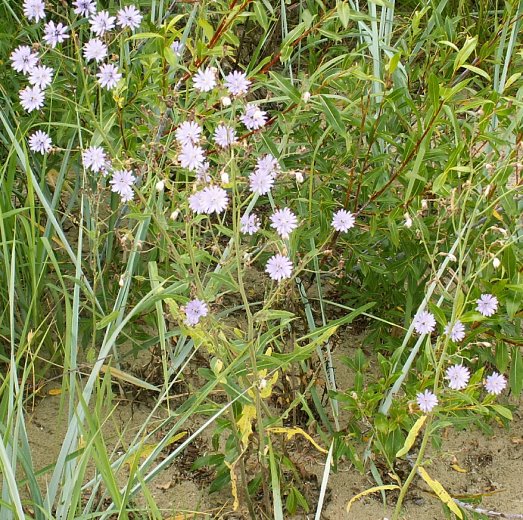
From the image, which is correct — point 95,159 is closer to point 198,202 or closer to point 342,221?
point 198,202

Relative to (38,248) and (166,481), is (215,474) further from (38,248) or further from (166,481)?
(38,248)

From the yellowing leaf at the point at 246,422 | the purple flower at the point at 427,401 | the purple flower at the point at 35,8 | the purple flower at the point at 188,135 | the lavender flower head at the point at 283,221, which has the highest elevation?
the purple flower at the point at 35,8

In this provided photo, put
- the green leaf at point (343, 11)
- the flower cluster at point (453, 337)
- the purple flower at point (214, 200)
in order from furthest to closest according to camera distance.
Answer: the green leaf at point (343, 11)
the flower cluster at point (453, 337)
the purple flower at point (214, 200)

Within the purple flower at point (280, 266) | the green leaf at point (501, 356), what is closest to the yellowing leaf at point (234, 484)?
the purple flower at point (280, 266)

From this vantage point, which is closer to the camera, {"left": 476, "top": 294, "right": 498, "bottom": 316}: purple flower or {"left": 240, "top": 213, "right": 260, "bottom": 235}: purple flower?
{"left": 240, "top": 213, "right": 260, "bottom": 235}: purple flower

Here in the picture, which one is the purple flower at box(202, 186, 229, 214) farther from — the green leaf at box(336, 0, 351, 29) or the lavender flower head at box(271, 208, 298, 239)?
the green leaf at box(336, 0, 351, 29)

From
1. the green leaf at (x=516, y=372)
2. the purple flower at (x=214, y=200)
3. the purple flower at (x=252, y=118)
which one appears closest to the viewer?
the purple flower at (x=214, y=200)

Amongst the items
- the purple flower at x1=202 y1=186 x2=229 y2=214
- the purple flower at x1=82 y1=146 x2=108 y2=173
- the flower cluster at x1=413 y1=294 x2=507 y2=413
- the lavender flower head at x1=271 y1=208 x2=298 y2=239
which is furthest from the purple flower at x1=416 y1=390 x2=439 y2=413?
the purple flower at x1=82 y1=146 x2=108 y2=173

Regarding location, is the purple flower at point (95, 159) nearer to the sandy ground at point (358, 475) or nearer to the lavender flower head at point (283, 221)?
the lavender flower head at point (283, 221)

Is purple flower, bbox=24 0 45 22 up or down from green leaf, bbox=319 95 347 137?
up

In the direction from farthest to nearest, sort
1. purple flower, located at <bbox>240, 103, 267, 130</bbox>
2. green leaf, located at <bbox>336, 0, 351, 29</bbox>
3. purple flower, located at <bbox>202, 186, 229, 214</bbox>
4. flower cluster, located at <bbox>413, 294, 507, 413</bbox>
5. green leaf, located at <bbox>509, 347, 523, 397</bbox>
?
green leaf, located at <bbox>509, 347, 523, 397</bbox>
green leaf, located at <bbox>336, 0, 351, 29</bbox>
flower cluster, located at <bbox>413, 294, 507, 413</bbox>
purple flower, located at <bbox>240, 103, 267, 130</bbox>
purple flower, located at <bbox>202, 186, 229, 214</bbox>

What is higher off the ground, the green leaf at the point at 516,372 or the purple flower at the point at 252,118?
the purple flower at the point at 252,118
